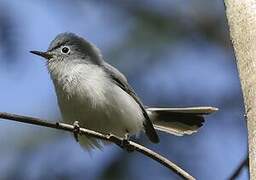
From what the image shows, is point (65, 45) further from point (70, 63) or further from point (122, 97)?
point (122, 97)

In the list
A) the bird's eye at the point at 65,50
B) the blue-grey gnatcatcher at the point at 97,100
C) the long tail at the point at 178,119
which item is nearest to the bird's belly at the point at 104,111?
the blue-grey gnatcatcher at the point at 97,100

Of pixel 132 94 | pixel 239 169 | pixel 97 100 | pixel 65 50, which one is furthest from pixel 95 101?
pixel 239 169

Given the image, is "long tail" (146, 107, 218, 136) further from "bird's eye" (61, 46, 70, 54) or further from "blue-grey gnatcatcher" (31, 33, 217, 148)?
"bird's eye" (61, 46, 70, 54)

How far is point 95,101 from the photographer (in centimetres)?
321

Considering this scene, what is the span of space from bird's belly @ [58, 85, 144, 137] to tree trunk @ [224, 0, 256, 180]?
165 centimetres

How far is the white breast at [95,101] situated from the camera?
3.19 m

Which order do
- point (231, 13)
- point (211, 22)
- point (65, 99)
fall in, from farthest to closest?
point (211, 22) < point (65, 99) < point (231, 13)

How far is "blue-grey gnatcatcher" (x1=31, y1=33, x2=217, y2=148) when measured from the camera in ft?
10.5

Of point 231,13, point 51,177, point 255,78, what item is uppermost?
point 231,13

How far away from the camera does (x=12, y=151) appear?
170 inches

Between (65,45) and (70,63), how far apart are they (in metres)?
0.30

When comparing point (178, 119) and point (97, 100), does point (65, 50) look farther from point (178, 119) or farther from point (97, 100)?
point (178, 119)

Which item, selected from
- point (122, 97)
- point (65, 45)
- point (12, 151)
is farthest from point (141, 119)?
point (12, 151)

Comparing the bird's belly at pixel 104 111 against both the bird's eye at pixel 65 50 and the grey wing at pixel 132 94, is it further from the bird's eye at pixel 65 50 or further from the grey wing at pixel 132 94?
the bird's eye at pixel 65 50
